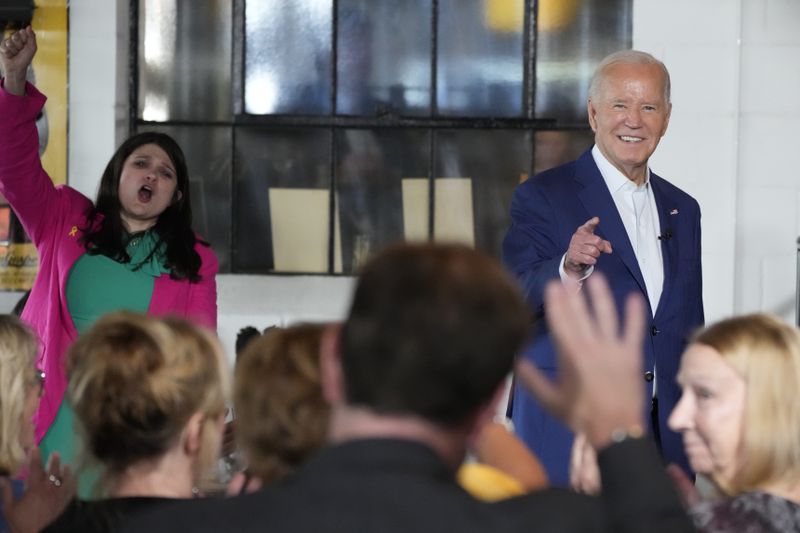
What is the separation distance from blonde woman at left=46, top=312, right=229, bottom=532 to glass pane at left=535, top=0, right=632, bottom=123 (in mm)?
3726

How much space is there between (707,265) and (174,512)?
4211mm

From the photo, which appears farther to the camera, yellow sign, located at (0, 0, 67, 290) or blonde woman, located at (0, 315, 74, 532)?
yellow sign, located at (0, 0, 67, 290)

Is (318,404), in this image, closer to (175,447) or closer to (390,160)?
(175,447)

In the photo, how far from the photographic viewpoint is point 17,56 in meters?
3.55

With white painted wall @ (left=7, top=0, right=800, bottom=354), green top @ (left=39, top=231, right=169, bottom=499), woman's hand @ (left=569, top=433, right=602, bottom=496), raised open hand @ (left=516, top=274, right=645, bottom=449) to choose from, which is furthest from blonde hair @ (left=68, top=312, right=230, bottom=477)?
white painted wall @ (left=7, top=0, right=800, bottom=354)

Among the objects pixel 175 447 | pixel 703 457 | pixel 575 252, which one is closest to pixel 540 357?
pixel 575 252

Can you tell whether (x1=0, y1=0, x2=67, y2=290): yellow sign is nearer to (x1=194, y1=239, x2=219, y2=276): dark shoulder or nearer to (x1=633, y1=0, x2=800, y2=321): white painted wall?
(x1=194, y1=239, x2=219, y2=276): dark shoulder

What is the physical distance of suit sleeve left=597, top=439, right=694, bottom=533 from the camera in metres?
1.35

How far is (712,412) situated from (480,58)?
3.63 metres

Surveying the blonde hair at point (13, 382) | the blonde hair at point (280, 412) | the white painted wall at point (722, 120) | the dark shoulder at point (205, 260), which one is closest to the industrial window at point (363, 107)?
the white painted wall at point (722, 120)

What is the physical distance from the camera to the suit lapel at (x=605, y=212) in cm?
341

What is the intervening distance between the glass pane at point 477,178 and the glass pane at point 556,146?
42 mm

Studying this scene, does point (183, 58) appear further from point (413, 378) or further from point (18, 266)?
point (413, 378)

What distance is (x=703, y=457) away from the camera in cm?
211
